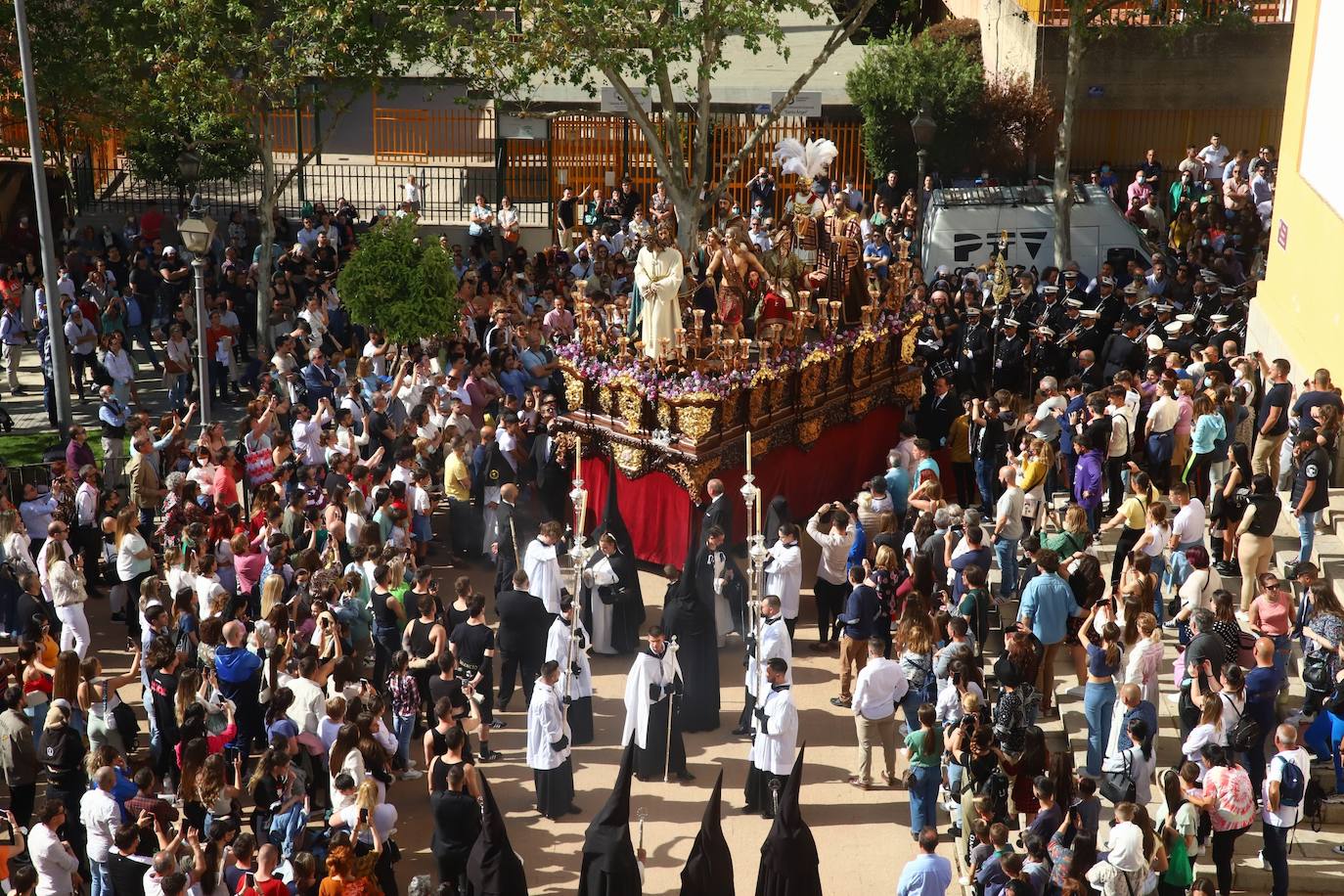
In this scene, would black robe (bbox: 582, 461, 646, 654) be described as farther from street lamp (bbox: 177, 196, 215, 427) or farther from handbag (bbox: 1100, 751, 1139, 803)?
handbag (bbox: 1100, 751, 1139, 803)

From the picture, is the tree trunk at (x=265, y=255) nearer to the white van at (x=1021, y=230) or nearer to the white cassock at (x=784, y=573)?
the white van at (x=1021, y=230)

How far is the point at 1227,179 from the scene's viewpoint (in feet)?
85.6

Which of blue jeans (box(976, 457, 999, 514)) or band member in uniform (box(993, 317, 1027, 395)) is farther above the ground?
band member in uniform (box(993, 317, 1027, 395))

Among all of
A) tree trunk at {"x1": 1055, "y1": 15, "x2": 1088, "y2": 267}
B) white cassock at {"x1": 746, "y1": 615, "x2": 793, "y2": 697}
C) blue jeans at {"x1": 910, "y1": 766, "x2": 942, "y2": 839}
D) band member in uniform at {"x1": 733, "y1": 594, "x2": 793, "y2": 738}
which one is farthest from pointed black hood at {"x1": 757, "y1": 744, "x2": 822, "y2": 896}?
tree trunk at {"x1": 1055, "y1": 15, "x2": 1088, "y2": 267}

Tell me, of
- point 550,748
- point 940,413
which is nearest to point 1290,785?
point 550,748

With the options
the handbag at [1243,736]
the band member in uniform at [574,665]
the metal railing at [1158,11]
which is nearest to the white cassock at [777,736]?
the band member in uniform at [574,665]

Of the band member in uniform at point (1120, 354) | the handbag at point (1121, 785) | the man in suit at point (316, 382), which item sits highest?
the band member in uniform at point (1120, 354)

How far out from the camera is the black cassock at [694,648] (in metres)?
13.9

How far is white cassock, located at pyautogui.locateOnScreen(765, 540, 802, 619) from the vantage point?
14570 millimetres

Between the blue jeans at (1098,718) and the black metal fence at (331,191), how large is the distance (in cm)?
1838

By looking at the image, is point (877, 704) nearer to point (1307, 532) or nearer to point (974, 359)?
point (1307, 532)

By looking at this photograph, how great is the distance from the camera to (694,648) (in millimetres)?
13898

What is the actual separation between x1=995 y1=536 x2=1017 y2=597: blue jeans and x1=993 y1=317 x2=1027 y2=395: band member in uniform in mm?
4043

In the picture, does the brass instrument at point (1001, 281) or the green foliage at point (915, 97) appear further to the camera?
the green foliage at point (915, 97)
